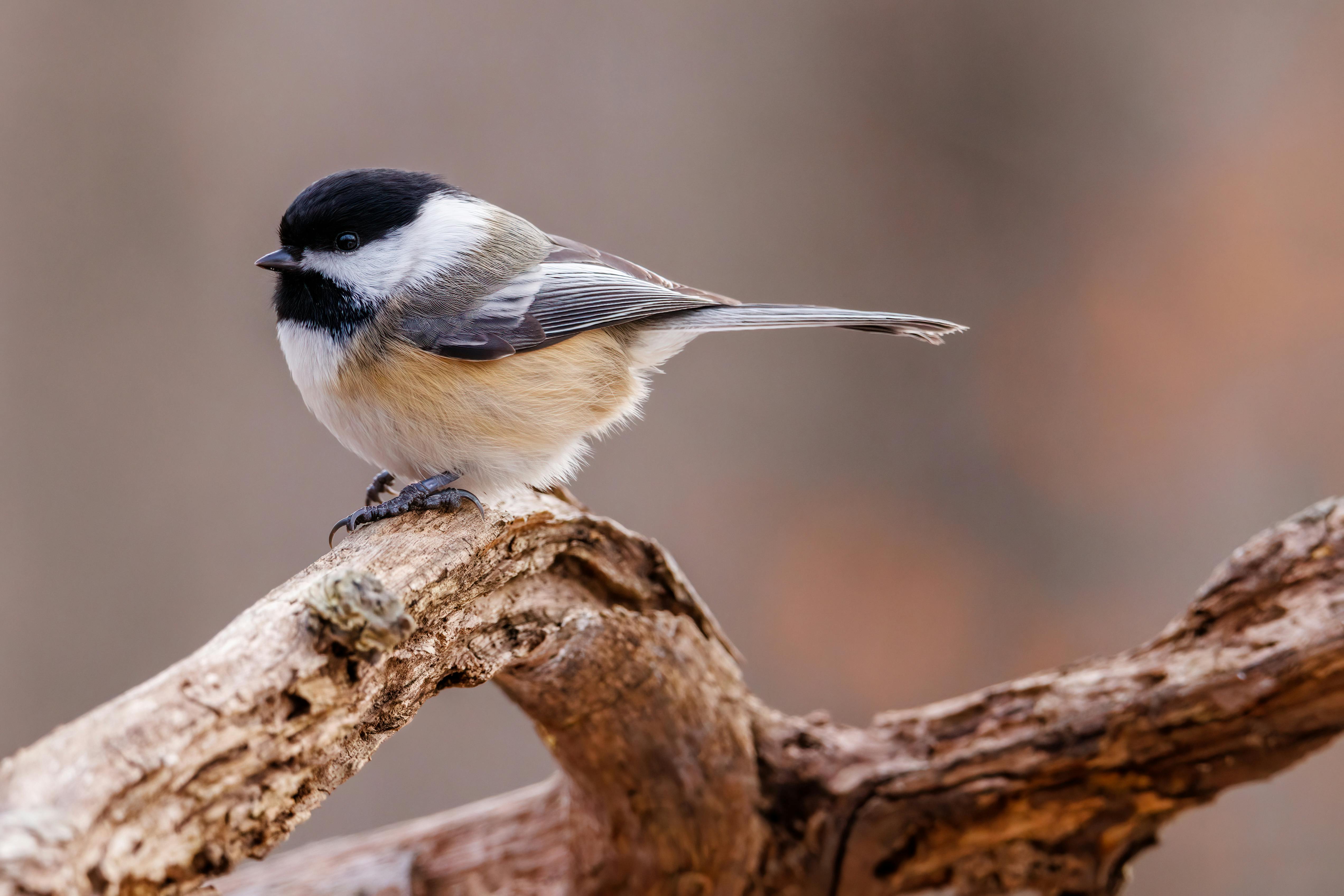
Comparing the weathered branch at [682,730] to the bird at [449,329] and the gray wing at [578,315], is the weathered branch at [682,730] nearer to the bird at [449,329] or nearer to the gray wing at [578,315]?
the bird at [449,329]

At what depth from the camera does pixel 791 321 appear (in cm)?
148

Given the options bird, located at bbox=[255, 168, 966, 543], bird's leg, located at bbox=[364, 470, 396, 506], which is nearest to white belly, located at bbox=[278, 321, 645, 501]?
bird, located at bbox=[255, 168, 966, 543]

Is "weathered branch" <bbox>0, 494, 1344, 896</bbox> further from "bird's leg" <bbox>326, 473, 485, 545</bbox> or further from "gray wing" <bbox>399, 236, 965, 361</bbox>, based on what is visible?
"gray wing" <bbox>399, 236, 965, 361</bbox>

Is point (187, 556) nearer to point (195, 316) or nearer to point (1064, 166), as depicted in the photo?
point (195, 316)

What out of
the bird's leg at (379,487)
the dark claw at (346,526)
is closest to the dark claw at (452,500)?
the dark claw at (346,526)

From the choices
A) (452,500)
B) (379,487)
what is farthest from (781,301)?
(452,500)

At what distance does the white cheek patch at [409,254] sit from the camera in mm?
1405

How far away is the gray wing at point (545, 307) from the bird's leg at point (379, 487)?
12.8 inches

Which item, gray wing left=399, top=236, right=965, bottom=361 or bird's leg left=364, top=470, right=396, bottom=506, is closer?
gray wing left=399, top=236, right=965, bottom=361

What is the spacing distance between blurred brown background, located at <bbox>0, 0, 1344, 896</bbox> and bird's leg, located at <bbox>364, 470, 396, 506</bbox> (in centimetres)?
97

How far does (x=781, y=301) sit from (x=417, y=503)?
161 cm

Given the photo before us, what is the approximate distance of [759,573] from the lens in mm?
2709

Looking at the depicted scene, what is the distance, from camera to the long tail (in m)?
1.43

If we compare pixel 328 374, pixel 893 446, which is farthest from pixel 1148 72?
pixel 328 374
